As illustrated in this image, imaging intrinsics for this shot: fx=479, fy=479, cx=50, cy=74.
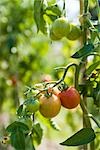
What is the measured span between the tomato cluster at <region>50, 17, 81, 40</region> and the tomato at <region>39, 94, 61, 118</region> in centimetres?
12

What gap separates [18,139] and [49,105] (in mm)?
82

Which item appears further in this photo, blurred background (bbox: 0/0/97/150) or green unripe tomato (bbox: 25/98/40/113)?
blurred background (bbox: 0/0/97/150)

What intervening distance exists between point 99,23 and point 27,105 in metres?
0.21

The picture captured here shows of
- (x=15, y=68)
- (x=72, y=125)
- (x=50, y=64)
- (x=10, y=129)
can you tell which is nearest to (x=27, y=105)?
(x=10, y=129)

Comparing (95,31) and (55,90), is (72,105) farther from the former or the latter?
(95,31)

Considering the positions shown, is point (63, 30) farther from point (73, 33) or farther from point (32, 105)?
point (32, 105)

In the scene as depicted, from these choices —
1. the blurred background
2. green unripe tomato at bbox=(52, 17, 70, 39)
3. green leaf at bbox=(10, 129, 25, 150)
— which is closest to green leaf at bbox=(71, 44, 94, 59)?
green unripe tomato at bbox=(52, 17, 70, 39)

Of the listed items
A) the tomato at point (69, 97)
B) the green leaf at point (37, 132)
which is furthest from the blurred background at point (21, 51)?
the tomato at point (69, 97)

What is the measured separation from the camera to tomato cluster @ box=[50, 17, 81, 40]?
35.4 inches

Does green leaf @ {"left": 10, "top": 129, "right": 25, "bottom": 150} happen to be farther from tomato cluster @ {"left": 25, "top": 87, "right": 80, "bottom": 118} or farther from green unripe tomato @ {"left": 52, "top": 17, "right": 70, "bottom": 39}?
green unripe tomato @ {"left": 52, "top": 17, "right": 70, "bottom": 39}

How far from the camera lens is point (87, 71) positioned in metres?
0.94

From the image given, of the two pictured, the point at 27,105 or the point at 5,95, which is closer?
the point at 27,105

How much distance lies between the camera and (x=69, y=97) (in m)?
0.87

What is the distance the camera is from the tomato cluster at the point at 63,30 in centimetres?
90
